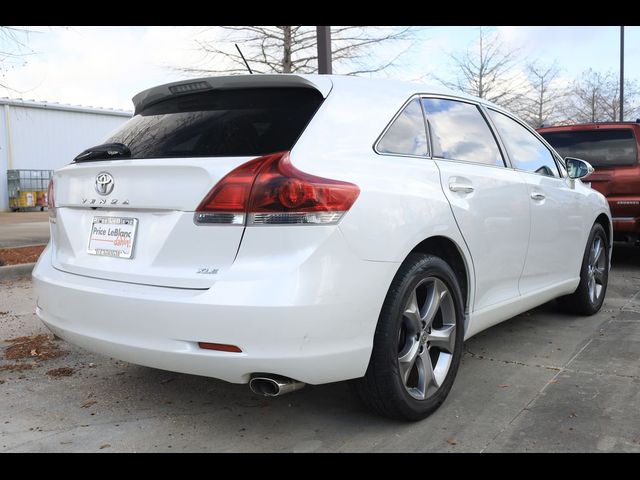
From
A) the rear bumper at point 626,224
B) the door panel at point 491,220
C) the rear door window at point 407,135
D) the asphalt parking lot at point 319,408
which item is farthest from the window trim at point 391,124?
the rear bumper at point 626,224

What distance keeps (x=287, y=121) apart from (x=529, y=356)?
7.91 feet

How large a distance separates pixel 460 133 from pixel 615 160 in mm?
4643

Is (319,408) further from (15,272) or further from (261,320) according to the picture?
(15,272)

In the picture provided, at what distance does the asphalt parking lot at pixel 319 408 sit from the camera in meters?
2.77

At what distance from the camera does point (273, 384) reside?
250 centimetres

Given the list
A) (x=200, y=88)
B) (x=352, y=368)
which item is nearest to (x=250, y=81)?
(x=200, y=88)

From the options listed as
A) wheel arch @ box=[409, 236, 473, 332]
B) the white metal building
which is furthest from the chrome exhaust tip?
the white metal building

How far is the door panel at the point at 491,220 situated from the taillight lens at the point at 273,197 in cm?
88

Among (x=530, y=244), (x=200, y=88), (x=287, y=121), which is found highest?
(x=200, y=88)

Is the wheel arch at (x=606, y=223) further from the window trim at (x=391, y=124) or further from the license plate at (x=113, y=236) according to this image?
the license plate at (x=113, y=236)

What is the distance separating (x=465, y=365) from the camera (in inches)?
151

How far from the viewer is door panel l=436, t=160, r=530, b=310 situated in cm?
321

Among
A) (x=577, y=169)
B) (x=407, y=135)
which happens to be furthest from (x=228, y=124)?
(x=577, y=169)
